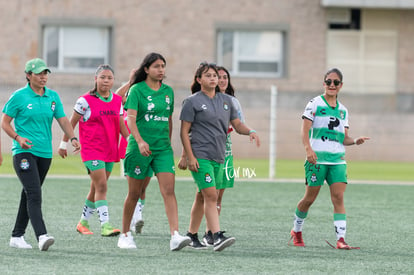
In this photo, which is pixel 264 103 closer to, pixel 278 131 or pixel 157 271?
pixel 278 131

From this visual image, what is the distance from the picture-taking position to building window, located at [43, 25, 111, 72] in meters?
29.0

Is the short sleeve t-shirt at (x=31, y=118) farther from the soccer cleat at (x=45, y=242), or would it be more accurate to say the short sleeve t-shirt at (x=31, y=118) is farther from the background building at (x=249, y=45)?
the background building at (x=249, y=45)

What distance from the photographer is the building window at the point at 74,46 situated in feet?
95.0

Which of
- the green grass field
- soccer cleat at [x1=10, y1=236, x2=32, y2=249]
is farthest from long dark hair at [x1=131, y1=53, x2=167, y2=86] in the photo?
the green grass field

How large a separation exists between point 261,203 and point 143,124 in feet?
18.6

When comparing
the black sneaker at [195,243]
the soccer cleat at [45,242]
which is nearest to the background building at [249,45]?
the black sneaker at [195,243]

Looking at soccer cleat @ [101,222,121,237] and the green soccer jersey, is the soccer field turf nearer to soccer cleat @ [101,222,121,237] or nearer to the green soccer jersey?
soccer cleat @ [101,222,121,237]

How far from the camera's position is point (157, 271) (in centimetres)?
785

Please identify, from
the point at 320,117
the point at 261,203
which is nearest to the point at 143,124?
the point at 320,117

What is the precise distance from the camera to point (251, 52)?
2956cm

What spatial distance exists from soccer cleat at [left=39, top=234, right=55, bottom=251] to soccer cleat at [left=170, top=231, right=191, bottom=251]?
1135mm

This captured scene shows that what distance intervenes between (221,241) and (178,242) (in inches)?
16.1

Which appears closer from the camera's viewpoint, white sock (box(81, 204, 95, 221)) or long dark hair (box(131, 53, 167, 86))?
long dark hair (box(131, 53, 167, 86))

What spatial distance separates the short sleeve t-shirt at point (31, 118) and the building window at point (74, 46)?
20.0m
